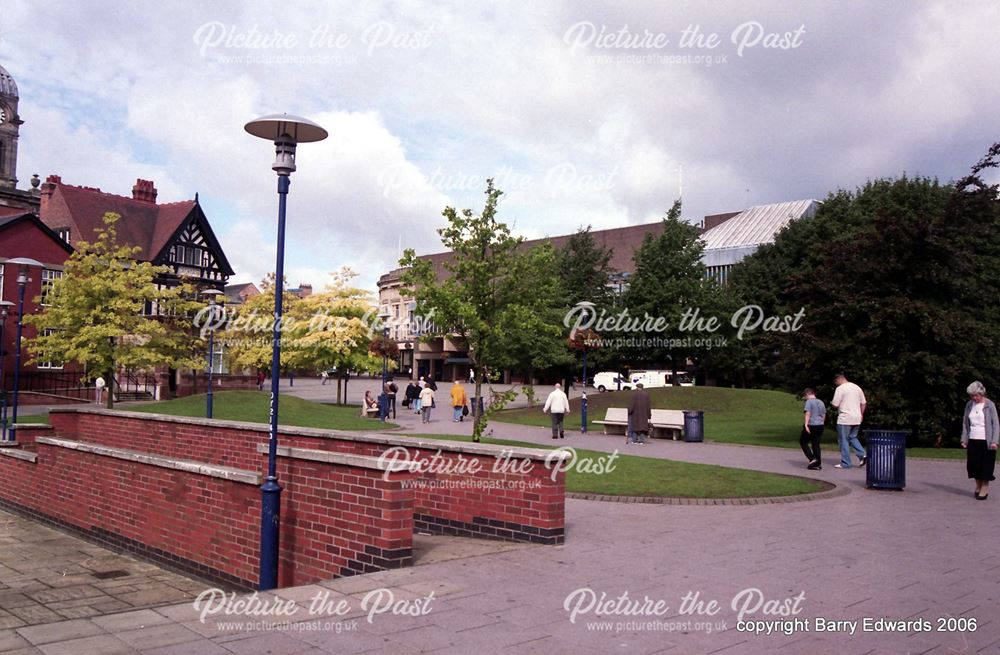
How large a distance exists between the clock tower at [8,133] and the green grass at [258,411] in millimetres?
56126

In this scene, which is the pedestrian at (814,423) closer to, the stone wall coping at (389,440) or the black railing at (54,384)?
the stone wall coping at (389,440)

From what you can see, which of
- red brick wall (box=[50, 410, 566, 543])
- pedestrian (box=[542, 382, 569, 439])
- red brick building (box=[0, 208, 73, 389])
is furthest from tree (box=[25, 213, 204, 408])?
red brick wall (box=[50, 410, 566, 543])

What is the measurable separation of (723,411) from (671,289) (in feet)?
34.6

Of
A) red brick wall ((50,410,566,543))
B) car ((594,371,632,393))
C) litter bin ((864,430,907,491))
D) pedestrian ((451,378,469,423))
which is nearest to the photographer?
red brick wall ((50,410,566,543))

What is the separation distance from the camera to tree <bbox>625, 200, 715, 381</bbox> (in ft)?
140

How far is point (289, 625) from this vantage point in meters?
4.81

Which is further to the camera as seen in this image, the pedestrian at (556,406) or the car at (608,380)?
the car at (608,380)

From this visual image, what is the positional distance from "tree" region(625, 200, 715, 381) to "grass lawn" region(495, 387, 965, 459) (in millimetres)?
6754

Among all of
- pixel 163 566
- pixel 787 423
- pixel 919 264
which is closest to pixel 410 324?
pixel 787 423

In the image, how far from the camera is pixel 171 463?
8320 millimetres

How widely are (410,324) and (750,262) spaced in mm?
43868

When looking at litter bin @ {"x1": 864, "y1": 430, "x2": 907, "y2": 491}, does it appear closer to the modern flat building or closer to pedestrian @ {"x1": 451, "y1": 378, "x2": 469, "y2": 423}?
pedestrian @ {"x1": 451, "y1": 378, "x2": 469, "y2": 423}

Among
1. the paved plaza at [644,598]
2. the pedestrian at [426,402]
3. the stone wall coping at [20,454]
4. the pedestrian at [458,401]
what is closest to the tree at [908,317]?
the paved plaza at [644,598]

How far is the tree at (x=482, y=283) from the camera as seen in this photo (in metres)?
14.3
